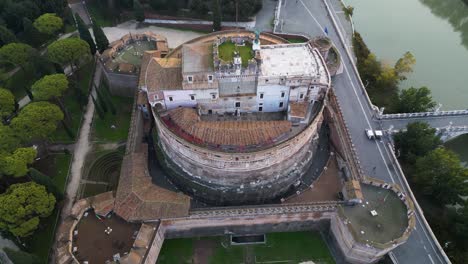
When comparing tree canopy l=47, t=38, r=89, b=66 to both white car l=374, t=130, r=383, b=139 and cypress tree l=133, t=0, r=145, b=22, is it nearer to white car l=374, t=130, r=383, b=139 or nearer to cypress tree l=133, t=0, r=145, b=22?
cypress tree l=133, t=0, r=145, b=22

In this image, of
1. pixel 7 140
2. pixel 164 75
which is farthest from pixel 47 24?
pixel 164 75

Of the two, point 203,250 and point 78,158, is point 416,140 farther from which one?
point 78,158

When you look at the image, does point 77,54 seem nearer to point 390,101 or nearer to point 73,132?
point 73,132

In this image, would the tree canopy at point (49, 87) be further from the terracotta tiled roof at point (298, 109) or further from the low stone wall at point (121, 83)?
the terracotta tiled roof at point (298, 109)

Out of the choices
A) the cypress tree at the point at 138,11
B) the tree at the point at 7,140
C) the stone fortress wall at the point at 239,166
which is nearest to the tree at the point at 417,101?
the stone fortress wall at the point at 239,166

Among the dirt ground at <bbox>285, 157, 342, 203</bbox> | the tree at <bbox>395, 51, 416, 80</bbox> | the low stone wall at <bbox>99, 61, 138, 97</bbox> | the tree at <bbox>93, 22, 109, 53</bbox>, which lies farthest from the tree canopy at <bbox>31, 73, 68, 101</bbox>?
the tree at <bbox>395, 51, 416, 80</bbox>
